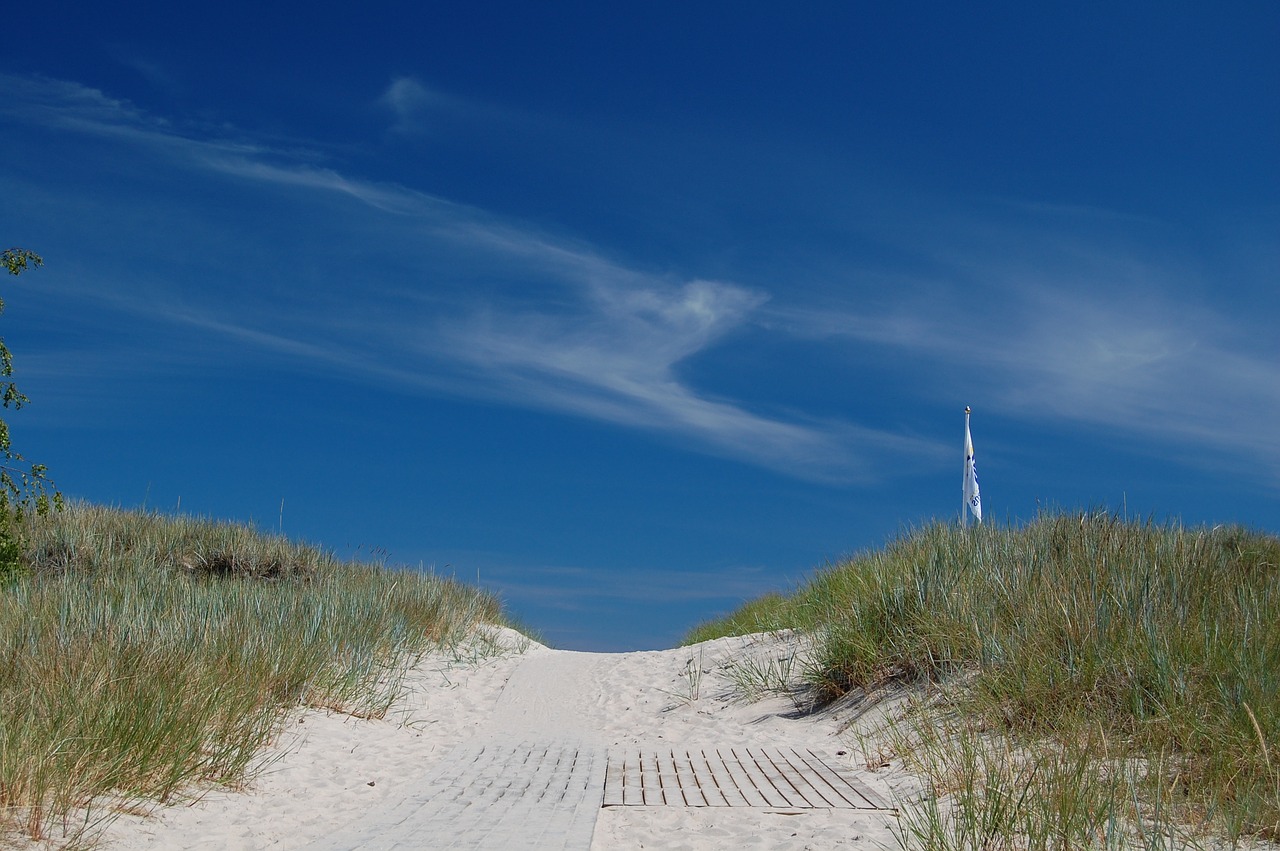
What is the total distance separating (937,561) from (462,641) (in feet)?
29.0

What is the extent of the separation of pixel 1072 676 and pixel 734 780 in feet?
9.26

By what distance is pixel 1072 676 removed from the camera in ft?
24.5

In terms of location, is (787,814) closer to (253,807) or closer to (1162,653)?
(1162,653)

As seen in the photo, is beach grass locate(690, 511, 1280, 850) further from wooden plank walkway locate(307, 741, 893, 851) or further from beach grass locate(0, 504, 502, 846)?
beach grass locate(0, 504, 502, 846)

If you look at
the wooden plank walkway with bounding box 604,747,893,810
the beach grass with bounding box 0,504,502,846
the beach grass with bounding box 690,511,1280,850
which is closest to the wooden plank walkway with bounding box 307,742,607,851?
the wooden plank walkway with bounding box 604,747,893,810

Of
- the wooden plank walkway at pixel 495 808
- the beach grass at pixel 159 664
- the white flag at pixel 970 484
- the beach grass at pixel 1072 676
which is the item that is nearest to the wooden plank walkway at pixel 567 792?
the wooden plank walkway at pixel 495 808

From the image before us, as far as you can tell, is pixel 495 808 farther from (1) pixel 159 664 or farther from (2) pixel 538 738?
(2) pixel 538 738

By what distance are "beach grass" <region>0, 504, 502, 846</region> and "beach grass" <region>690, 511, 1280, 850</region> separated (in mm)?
4959

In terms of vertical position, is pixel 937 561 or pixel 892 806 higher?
pixel 937 561

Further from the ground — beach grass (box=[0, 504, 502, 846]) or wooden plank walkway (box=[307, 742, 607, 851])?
beach grass (box=[0, 504, 502, 846])

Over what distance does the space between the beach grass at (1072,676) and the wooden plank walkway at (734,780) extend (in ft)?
2.07

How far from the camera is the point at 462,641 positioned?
16.4 metres

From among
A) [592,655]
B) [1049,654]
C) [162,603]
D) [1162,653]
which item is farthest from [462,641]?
[1162,653]

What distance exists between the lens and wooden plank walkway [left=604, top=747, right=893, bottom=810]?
672 cm
